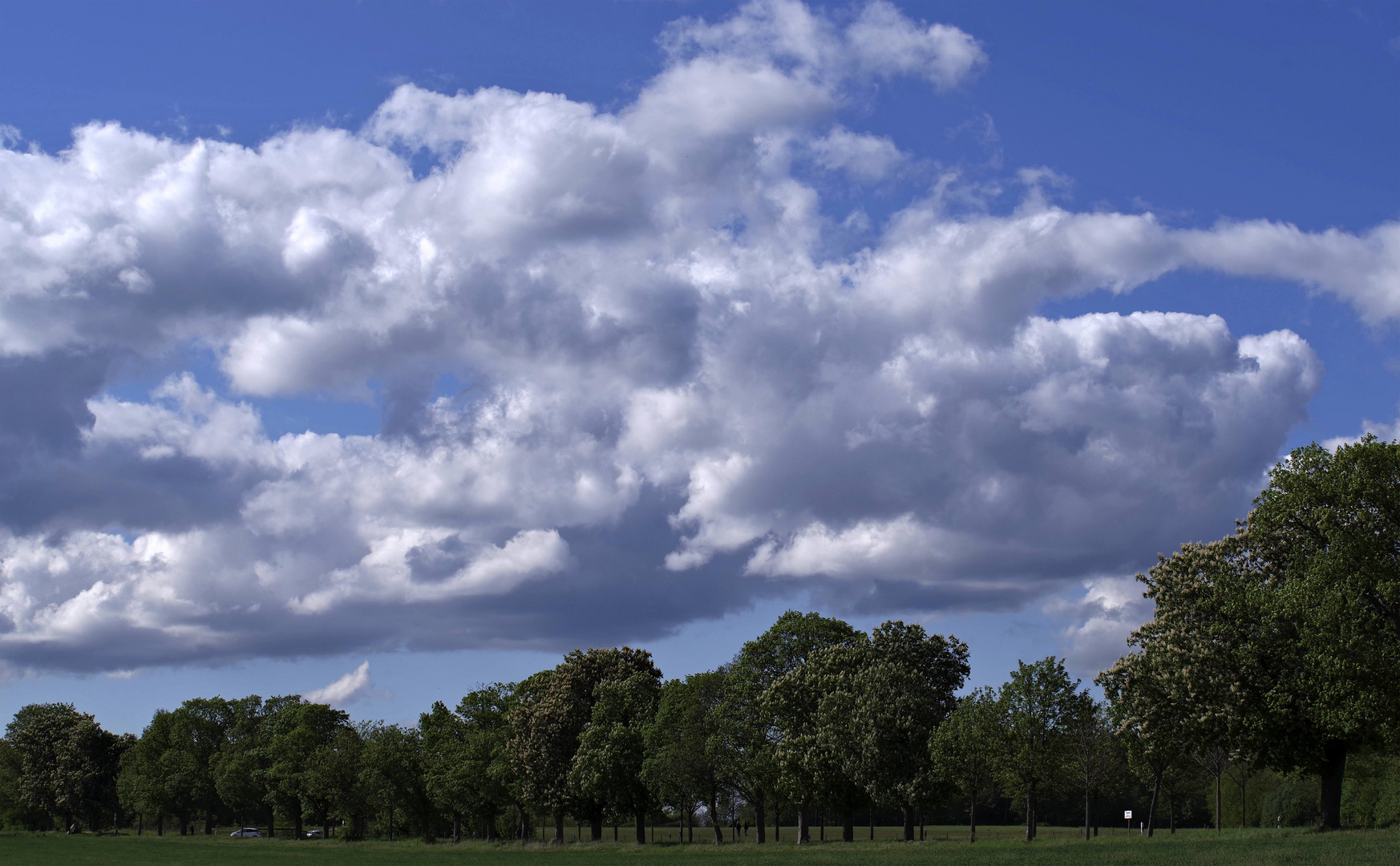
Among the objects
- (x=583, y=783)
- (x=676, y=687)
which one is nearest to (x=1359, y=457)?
(x=676, y=687)

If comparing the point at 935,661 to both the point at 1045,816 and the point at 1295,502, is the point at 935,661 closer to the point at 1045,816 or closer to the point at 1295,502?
the point at 1295,502

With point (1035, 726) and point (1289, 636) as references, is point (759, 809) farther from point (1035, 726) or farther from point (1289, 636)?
point (1289, 636)

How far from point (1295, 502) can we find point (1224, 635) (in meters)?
8.62

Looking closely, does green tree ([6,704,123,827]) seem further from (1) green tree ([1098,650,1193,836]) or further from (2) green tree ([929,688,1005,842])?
(1) green tree ([1098,650,1193,836])

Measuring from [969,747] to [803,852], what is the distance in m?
16.1

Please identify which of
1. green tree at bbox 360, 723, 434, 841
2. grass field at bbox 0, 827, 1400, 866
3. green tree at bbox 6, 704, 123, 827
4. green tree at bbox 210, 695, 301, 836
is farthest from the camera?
green tree at bbox 6, 704, 123, 827

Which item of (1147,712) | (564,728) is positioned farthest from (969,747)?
(564,728)

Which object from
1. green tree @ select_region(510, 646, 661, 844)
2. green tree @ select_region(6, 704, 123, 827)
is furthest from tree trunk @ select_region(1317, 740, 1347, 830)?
green tree @ select_region(6, 704, 123, 827)

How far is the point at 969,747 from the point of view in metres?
77.9

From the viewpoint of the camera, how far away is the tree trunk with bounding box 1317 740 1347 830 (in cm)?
5834

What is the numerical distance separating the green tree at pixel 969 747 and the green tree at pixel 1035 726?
96cm

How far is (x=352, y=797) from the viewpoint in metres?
136

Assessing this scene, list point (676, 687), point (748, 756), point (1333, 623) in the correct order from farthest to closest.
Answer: point (676, 687) < point (748, 756) < point (1333, 623)

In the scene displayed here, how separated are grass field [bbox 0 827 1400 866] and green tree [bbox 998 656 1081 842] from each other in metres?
4.70
